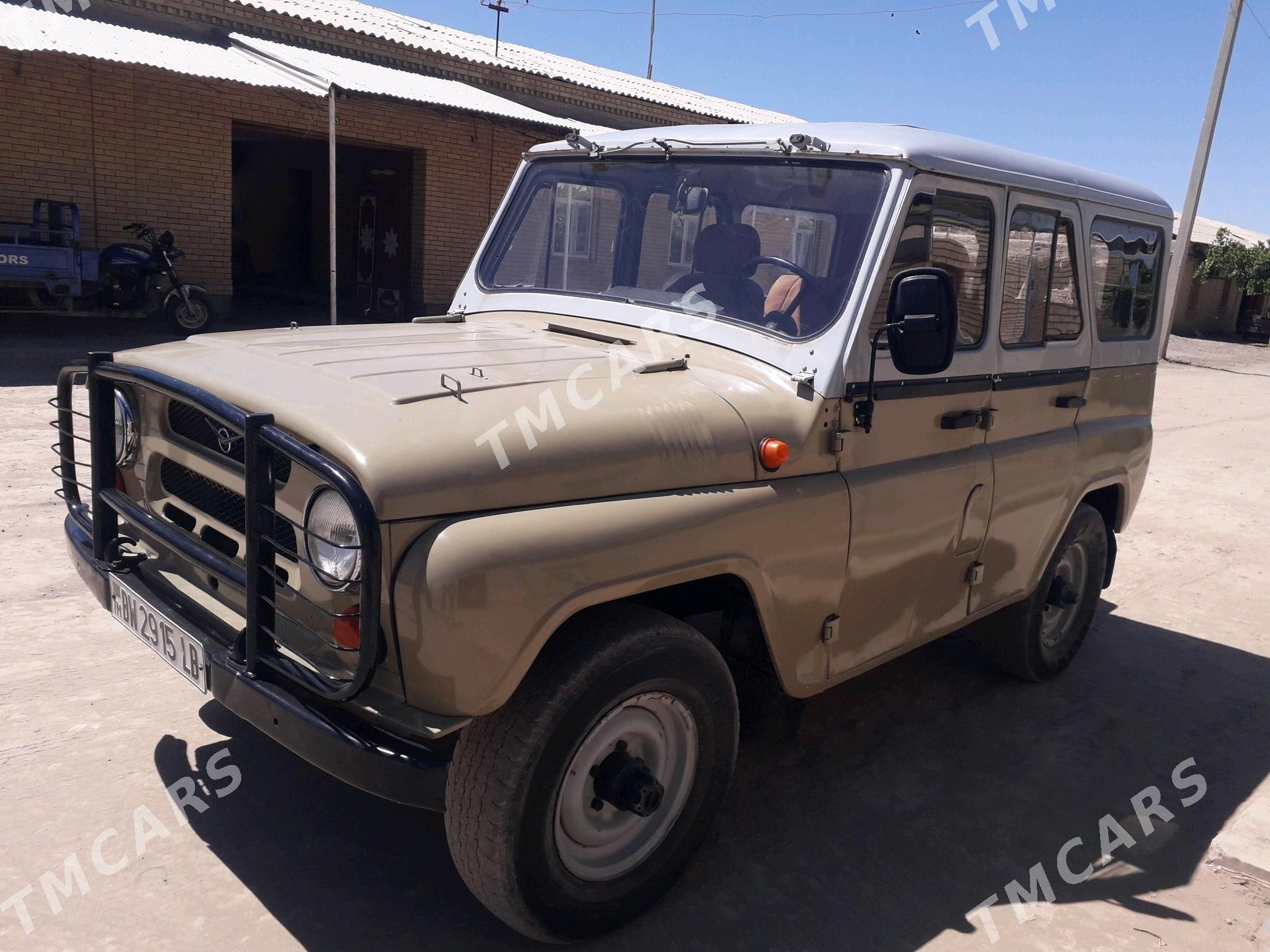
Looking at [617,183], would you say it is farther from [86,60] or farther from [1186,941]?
[86,60]

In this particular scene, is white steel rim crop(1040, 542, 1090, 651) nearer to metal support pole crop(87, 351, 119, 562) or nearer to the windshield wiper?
the windshield wiper

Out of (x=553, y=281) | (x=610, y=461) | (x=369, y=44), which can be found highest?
(x=369, y=44)

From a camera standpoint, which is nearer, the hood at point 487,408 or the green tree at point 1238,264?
the hood at point 487,408

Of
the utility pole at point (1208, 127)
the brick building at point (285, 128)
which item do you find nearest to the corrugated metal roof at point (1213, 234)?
the utility pole at point (1208, 127)

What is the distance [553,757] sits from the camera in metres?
2.47

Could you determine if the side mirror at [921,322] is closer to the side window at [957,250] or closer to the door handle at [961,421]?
the side window at [957,250]

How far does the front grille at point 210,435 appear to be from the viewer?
255cm

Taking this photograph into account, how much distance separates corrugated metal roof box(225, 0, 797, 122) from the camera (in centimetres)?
1608

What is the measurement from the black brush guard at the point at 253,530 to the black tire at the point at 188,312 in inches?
409

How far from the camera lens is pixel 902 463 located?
11.2 feet

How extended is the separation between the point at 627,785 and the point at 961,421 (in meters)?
1.79

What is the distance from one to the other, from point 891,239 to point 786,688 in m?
1.39

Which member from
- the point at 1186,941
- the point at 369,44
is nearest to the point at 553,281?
the point at 1186,941

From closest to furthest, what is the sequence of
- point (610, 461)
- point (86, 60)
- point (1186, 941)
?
point (610, 461) < point (1186, 941) < point (86, 60)
